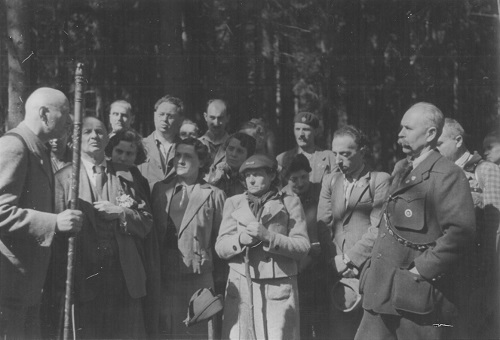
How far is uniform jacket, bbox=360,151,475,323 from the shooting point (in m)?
5.59

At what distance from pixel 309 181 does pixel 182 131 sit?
164cm

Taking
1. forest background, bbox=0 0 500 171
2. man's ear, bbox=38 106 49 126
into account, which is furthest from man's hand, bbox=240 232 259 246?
forest background, bbox=0 0 500 171

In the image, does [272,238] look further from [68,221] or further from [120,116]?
[120,116]

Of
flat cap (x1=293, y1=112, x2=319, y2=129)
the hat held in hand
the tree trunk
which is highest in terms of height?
the tree trunk

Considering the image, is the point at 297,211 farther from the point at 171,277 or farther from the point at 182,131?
the point at 182,131

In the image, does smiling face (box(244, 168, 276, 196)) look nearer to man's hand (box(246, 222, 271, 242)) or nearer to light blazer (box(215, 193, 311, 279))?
light blazer (box(215, 193, 311, 279))

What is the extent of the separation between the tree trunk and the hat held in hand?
7.58ft

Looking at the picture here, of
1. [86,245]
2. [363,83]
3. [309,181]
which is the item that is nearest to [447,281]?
[309,181]

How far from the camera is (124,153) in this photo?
6.86m

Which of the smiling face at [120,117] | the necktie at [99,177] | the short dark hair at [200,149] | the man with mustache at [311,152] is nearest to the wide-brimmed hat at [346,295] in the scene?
the man with mustache at [311,152]

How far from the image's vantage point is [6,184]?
5.35m

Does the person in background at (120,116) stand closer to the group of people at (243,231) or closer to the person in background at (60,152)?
the group of people at (243,231)

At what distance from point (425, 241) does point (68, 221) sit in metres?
2.32

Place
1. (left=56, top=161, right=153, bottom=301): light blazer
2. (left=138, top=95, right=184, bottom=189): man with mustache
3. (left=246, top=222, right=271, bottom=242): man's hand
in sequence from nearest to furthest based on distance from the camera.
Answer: (left=56, top=161, right=153, bottom=301): light blazer, (left=246, top=222, right=271, bottom=242): man's hand, (left=138, top=95, right=184, bottom=189): man with mustache
